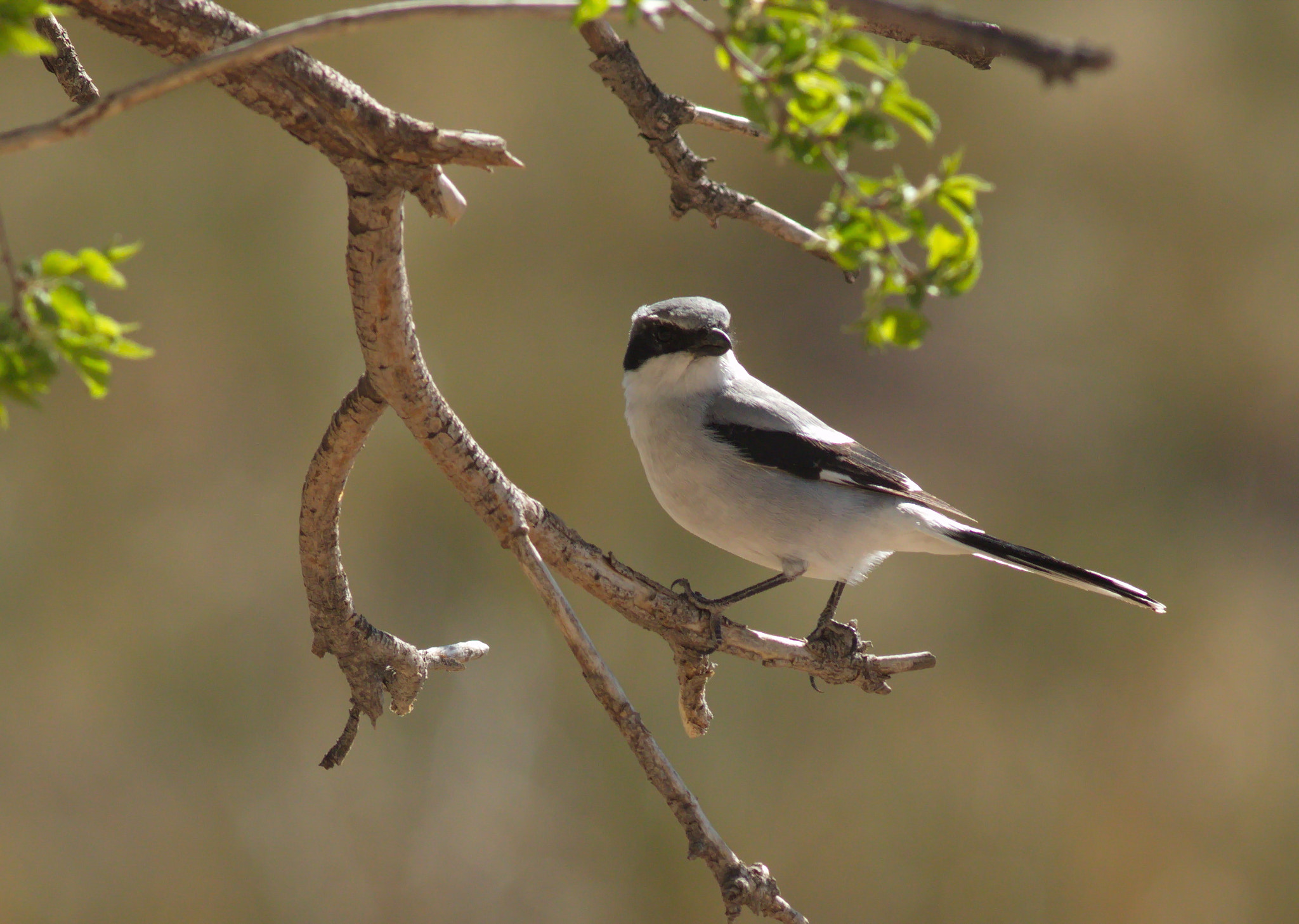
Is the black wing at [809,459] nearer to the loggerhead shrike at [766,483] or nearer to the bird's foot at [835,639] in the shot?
the loggerhead shrike at [766,483]

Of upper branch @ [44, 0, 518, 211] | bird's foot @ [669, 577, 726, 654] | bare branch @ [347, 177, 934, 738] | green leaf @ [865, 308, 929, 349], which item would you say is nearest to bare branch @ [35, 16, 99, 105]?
upper branch @ [44, 0, 518, 211]

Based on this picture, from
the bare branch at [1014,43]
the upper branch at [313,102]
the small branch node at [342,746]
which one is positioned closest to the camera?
the bare branch at [1014,43]

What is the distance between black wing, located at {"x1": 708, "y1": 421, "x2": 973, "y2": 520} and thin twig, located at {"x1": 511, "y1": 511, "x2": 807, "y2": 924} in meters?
0.74

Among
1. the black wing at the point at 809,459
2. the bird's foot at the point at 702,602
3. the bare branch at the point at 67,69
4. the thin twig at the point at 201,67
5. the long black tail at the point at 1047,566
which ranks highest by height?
the bare branch at the point at 67,69

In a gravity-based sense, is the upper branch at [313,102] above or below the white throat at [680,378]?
above

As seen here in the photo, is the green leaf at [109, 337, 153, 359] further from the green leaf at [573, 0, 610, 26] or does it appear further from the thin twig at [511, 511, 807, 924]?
the thin twig at [511, 511, 807, 924]

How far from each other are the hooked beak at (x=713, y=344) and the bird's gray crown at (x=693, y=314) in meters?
0.02

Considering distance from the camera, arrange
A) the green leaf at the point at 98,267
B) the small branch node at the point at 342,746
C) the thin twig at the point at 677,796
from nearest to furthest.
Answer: the green leaf at the point at 98,267, the thin twig at the point at 677,796, the small branch node at the point at 342,746

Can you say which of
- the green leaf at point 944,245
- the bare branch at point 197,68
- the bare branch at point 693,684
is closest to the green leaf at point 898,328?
the green leaf at point 944,245

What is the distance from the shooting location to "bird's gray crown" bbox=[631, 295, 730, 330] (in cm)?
198

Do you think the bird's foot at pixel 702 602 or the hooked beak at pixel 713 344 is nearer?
the bird's foot at pixel 702 602

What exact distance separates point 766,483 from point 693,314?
0.38m

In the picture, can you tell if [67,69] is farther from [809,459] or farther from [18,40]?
[809,459]

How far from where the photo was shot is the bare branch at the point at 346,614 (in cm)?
147
